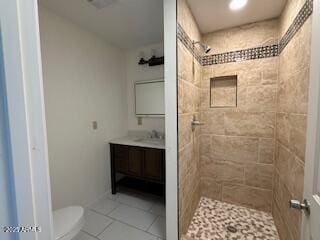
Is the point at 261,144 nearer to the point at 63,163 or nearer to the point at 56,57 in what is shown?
the point at 63,163

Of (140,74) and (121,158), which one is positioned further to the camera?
(140,74)

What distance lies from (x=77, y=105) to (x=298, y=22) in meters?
2.32

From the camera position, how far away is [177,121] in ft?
4.39

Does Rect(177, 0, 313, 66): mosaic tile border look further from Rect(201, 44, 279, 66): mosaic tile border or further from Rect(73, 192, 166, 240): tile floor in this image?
Rect(73, 192, 166, 240): tile floor

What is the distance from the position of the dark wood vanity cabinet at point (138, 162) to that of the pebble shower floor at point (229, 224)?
2.11ft

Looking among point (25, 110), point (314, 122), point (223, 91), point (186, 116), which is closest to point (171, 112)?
point (186, 116)

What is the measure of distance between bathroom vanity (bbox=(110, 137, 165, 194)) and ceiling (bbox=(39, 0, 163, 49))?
1573 mm

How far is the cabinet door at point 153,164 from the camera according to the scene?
6.88ft

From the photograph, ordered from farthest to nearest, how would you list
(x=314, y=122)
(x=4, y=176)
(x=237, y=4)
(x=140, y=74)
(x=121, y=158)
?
(x=140, y=74) → (x=121, y=158) → (x=237, y=4) → (x=314, y=122) → (x=4, y=176)

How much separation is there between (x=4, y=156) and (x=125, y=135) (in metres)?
2.47

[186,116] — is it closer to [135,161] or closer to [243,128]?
[243,128]

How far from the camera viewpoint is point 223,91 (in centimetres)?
212

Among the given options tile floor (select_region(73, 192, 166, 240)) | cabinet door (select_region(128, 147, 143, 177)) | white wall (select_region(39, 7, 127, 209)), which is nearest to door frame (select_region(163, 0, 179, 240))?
tile floor (select_region(73, 192, 166, 240))

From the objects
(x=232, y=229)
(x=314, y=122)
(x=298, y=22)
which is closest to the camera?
(x=314, y=122)
